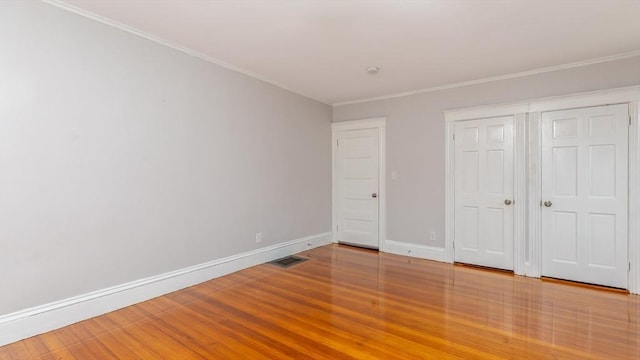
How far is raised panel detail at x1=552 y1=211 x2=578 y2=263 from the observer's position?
365cm

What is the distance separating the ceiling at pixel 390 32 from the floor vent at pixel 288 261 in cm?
254

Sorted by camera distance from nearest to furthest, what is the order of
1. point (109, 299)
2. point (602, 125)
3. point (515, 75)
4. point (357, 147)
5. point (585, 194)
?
point (109, 299)
point (602, 125)
point (585, 194)
point (515, 75)
point (357, 147)

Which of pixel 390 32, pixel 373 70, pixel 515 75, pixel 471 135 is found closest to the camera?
pixel 390 32

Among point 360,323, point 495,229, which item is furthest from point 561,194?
point 360,323

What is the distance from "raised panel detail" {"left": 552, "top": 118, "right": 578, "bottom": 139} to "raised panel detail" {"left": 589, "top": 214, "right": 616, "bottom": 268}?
965mm

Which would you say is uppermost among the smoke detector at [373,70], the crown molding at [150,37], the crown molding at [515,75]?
the crown molding at [150,37]

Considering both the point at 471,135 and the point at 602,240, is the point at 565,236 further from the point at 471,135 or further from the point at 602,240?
the point at 471,135

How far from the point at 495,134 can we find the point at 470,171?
0.58 m

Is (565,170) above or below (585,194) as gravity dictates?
above

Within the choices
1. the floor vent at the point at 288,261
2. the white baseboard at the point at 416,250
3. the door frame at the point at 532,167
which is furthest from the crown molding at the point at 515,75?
the floor vent at the point at 288,261

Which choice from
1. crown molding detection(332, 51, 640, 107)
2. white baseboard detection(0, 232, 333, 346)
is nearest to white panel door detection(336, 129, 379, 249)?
crown molding detection(332, 51, 640, 107)

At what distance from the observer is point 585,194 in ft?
11.7

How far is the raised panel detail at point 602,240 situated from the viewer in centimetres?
346

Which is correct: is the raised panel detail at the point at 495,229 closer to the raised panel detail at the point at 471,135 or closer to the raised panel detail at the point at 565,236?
the raised panel detail at the point at 565,236
